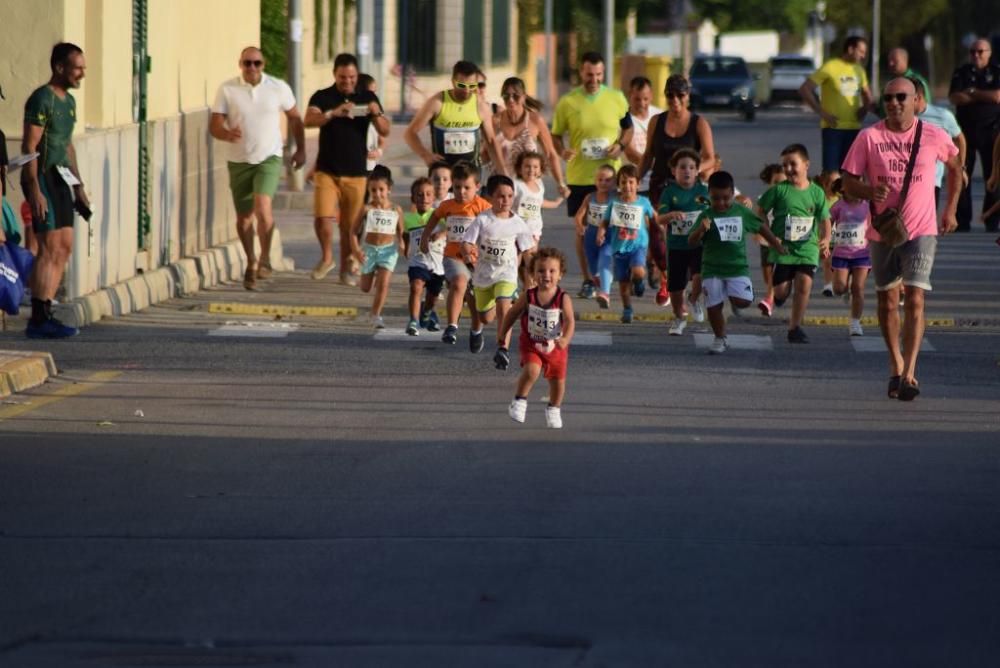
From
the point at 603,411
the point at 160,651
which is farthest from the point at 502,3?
the point at 160,651

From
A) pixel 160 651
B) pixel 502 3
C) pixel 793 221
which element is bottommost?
pixel 160 651

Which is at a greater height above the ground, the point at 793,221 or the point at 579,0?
the point at 579,0

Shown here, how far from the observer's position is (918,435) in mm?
11977

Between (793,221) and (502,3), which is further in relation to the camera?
(502,3)

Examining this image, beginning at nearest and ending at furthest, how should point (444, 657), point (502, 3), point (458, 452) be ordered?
point (444, 657), point (458, 452), point (502, 3)

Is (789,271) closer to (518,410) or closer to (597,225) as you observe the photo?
(597,225)

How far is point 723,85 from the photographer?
221 feet

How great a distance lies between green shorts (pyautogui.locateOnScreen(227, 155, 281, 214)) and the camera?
19.6m

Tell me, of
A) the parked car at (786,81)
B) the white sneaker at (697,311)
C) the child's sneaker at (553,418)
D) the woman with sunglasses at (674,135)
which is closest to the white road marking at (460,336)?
the white sneaker at (697,311)

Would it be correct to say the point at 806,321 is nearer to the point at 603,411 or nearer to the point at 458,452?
the point at 603,411

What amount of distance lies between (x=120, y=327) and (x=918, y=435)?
6621 mm

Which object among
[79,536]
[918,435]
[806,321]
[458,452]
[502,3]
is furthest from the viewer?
[502,3]

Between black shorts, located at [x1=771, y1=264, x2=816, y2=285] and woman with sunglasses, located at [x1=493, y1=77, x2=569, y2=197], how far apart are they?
2717 mm

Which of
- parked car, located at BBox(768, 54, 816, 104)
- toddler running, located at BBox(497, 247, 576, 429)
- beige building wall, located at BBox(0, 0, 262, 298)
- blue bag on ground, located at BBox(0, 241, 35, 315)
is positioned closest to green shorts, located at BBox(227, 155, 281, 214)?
beige building wall, located at BBox(0, 0, 262, 298)
